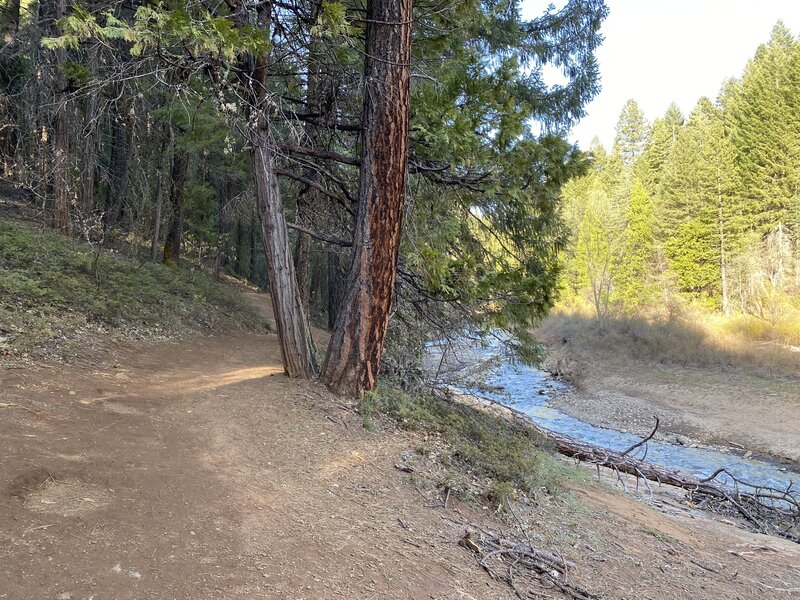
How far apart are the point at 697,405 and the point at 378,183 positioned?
1595 cm

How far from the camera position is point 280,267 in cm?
631

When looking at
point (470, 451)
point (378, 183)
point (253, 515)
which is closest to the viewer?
point (253, 515)

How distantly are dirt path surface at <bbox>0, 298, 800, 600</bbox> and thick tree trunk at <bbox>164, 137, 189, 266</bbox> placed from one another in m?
9.82

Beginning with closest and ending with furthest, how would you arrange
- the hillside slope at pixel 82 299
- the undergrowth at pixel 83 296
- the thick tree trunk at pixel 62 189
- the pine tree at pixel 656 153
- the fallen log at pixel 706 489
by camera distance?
1. the hillside slope at pixel 82 299
2. the undergrowth at pixel 83 296
3. the fallen log at pixel 706 489
4. the thick tree trunk at pixel 62 189
5. the pine tree at pixel 656 153

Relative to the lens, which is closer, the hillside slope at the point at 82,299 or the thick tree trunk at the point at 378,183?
the thick tree trunk at the point at 378,183

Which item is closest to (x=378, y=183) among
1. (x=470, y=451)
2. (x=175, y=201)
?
(x=470, y=451)

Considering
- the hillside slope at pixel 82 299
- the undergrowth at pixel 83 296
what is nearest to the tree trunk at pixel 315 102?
the hillside slope at pixel 82 299

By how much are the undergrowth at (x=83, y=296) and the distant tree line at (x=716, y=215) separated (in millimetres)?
20307

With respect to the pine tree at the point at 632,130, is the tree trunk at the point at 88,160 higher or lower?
lower

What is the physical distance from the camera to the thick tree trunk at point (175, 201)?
15055 mm

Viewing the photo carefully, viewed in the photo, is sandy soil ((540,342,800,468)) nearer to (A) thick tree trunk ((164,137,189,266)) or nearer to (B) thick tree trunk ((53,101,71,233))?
(A) thick tree trunk ((164,137,189,266))

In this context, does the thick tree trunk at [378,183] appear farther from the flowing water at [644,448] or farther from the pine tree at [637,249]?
the pine tree at [637,249]

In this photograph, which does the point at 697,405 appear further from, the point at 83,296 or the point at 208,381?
the point at 83,296

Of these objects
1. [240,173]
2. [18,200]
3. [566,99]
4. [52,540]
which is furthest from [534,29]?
[18,200]
